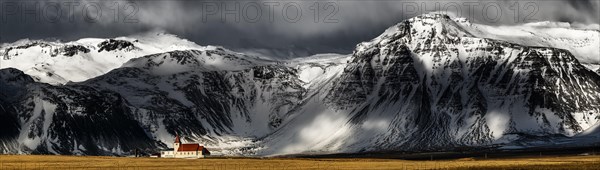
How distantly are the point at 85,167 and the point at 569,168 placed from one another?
78777 millimetres

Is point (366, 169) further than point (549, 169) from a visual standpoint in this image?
Yes

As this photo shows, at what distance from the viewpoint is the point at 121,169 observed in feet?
534

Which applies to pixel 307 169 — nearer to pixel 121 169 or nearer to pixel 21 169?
pixel 121 169

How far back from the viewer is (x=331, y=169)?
17112cm

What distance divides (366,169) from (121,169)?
38.4 meters

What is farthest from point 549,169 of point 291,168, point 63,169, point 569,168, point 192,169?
point 63,169

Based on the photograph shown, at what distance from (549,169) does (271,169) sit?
1684 inches

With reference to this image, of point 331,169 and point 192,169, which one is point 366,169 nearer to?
point 331,169

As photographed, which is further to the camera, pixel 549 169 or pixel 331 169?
pixel 331 169

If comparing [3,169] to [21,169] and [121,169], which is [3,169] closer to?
[21,169]

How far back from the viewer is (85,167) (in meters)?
176

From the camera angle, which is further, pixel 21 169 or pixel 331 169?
pixel 331 169

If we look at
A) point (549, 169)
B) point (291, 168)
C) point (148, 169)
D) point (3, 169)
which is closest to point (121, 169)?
point (148, 169)

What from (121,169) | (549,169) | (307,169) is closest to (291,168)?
(307,169)
